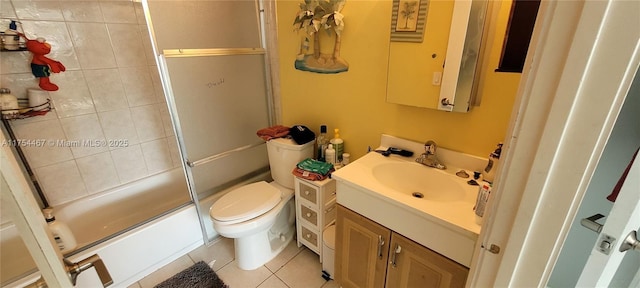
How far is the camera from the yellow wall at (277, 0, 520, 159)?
1085 mm

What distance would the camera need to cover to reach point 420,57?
3.91 ft

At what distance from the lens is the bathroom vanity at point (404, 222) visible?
3.01ft

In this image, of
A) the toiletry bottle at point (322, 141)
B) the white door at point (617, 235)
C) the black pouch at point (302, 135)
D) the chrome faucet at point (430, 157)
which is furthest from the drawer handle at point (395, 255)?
the black pouch at point (302, 135)

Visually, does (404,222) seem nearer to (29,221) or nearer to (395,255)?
(395,255)

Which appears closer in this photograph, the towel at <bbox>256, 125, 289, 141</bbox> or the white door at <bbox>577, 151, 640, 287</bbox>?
the white door at <bbox>577, 151, 640, 287</bbox>

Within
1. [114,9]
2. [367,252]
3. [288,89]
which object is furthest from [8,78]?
[367,252]

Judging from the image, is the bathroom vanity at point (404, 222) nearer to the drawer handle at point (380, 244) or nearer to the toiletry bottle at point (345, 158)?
the drawer handle at point (380, 244)

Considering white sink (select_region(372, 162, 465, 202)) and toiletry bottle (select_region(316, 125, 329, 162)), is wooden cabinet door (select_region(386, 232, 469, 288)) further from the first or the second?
toiletry bottle (select_region(316, 125, 329, 162))

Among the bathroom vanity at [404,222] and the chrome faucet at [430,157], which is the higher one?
the chrome faucet at [430,157]

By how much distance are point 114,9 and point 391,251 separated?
2315 millimetres

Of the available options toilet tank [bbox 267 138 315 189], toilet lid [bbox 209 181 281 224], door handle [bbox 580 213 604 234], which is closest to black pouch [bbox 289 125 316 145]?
toilet tank [bbox 267 138 315 189]

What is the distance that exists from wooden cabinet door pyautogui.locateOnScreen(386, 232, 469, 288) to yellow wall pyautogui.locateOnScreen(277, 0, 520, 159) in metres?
0.54

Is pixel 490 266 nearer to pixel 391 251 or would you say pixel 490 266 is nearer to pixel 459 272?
pixel 459 272

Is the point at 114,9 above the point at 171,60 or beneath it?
above
